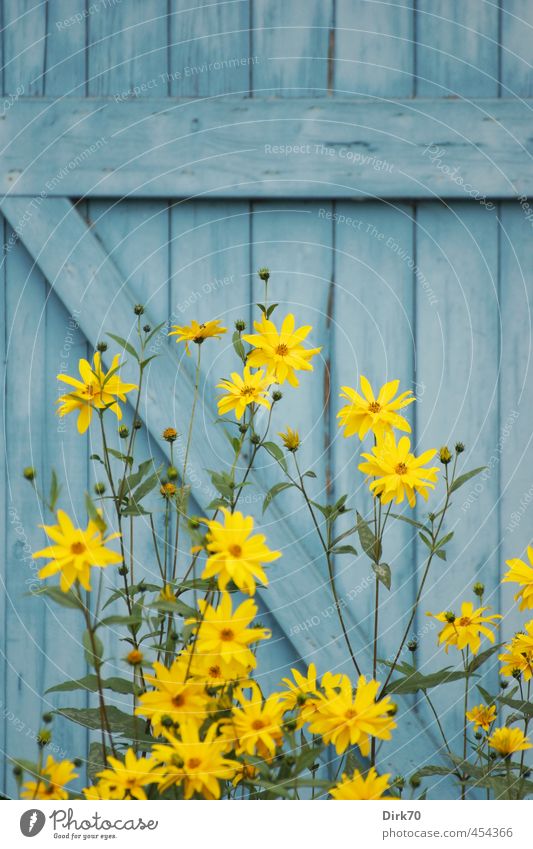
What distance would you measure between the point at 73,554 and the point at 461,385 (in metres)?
1.08

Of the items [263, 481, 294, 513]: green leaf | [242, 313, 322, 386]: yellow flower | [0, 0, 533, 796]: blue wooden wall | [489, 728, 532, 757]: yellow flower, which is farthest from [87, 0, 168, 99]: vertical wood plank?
[489, 728, 532, 757]: yellow flower

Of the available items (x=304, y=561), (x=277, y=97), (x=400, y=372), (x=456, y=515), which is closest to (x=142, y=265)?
(x=277, y=97)

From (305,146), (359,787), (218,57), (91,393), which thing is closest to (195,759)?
(359,787)

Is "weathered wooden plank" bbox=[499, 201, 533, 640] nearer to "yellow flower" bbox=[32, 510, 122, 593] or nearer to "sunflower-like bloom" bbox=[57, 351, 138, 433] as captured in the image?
"sunflower-like bloom" bbox=[57, 351, 138, 433]

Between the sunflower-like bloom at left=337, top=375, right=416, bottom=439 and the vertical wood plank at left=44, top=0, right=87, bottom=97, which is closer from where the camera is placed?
the sunflower-like bloom at left=337, top=375, right=416, bottom=439

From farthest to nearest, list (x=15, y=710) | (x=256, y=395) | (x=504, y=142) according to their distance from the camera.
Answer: (x=15, y=710), (x=504, y=142), (x=256, y=395)

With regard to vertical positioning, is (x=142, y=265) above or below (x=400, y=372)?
above

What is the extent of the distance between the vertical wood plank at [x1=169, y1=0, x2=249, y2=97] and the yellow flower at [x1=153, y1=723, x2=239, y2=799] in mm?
1211

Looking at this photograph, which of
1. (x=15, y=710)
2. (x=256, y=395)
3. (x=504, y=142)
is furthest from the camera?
(x=15, y=710)

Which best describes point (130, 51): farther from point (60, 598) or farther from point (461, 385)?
point (60, 598)

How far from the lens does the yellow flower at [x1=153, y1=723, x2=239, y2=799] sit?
0.79 metres
